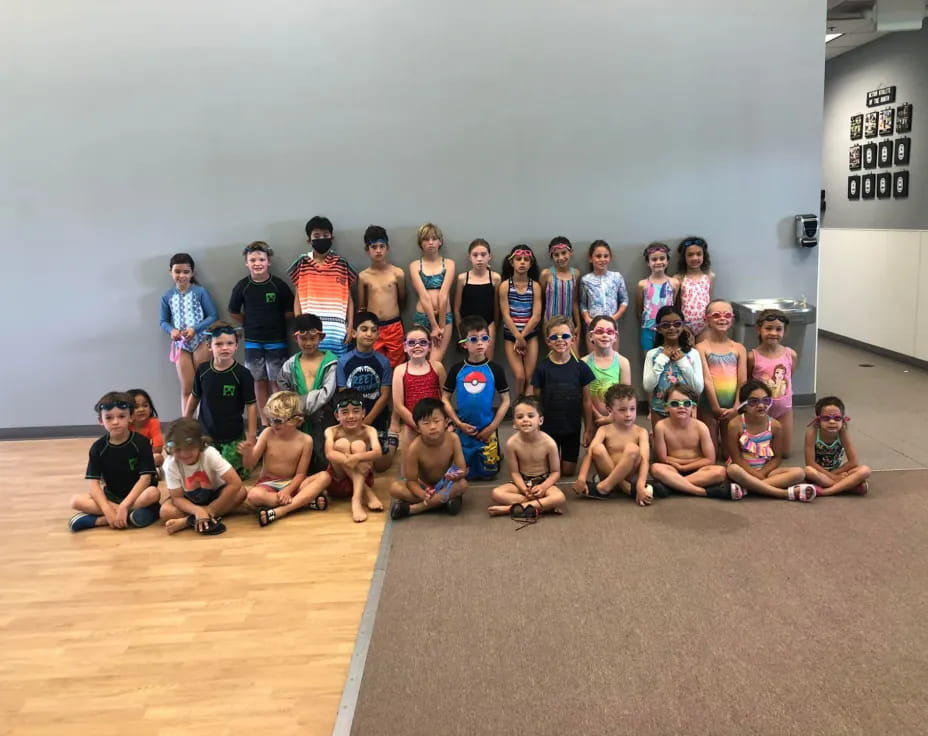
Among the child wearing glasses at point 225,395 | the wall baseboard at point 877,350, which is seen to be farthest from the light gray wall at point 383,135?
the wall baseboard at point 877,350

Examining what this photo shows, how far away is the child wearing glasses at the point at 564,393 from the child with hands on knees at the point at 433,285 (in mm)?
1114

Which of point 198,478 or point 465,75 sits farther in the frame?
point 465,75

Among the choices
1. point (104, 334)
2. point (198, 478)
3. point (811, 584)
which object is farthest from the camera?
point (104, 334)

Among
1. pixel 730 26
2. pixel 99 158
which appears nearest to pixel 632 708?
pixel 730 26

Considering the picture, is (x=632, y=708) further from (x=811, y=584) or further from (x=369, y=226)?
(x=369, y=226)

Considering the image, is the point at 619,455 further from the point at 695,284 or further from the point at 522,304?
the point at 695,284

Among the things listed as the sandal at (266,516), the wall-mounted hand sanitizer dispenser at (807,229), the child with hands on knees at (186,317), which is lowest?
the sandal at (266,516)

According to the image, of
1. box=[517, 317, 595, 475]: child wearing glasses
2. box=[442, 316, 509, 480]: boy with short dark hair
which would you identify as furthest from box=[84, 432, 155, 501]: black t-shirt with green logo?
box=[517, 317, 595, 475]: child wearing glasses

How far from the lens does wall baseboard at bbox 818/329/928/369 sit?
7.16 m

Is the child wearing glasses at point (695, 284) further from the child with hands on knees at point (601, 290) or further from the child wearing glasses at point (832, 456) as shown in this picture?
the child wearing glasses at point (832, 456)

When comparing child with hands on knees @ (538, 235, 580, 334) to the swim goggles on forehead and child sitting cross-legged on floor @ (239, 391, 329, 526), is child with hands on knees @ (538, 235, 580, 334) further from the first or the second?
the swim goggles on forehead

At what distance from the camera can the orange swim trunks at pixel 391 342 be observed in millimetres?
5430

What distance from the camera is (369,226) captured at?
565cm

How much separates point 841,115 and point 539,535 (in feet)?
25.7
